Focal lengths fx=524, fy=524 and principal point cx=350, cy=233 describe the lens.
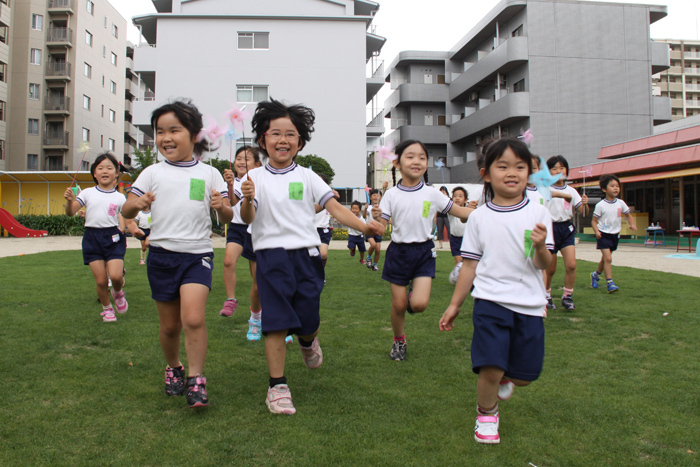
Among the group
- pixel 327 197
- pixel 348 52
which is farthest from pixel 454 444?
pixel 348 52

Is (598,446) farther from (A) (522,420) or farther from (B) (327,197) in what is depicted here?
(B) (327,197)

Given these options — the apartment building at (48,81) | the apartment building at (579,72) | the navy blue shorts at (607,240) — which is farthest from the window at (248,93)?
the navy blue shorts at (607,240)

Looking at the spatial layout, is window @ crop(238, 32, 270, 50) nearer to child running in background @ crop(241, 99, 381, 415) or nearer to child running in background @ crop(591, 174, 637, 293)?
child running in background @ crop(591, 174, 637, 293)

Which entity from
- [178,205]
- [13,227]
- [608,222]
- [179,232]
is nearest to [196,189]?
[178,205]

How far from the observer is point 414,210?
4500mm

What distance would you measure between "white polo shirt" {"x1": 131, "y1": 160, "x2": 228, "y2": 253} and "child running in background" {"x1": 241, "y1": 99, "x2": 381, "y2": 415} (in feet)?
1.01

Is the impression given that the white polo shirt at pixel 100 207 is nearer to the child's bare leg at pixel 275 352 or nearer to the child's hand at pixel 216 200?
the child's hand at pixel 216 200

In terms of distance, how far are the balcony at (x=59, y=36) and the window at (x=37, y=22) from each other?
1.83 ft

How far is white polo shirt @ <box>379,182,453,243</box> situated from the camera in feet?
14.7

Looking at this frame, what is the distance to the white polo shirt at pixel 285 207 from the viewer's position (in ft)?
11.1

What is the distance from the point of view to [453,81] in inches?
1548

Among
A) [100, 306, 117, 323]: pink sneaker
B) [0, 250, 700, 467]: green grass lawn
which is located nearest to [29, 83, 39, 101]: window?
[0, 250, 700, 467]: green grass lawn

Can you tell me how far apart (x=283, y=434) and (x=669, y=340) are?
4.08 m

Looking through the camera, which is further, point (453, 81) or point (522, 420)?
point (453, 81)
